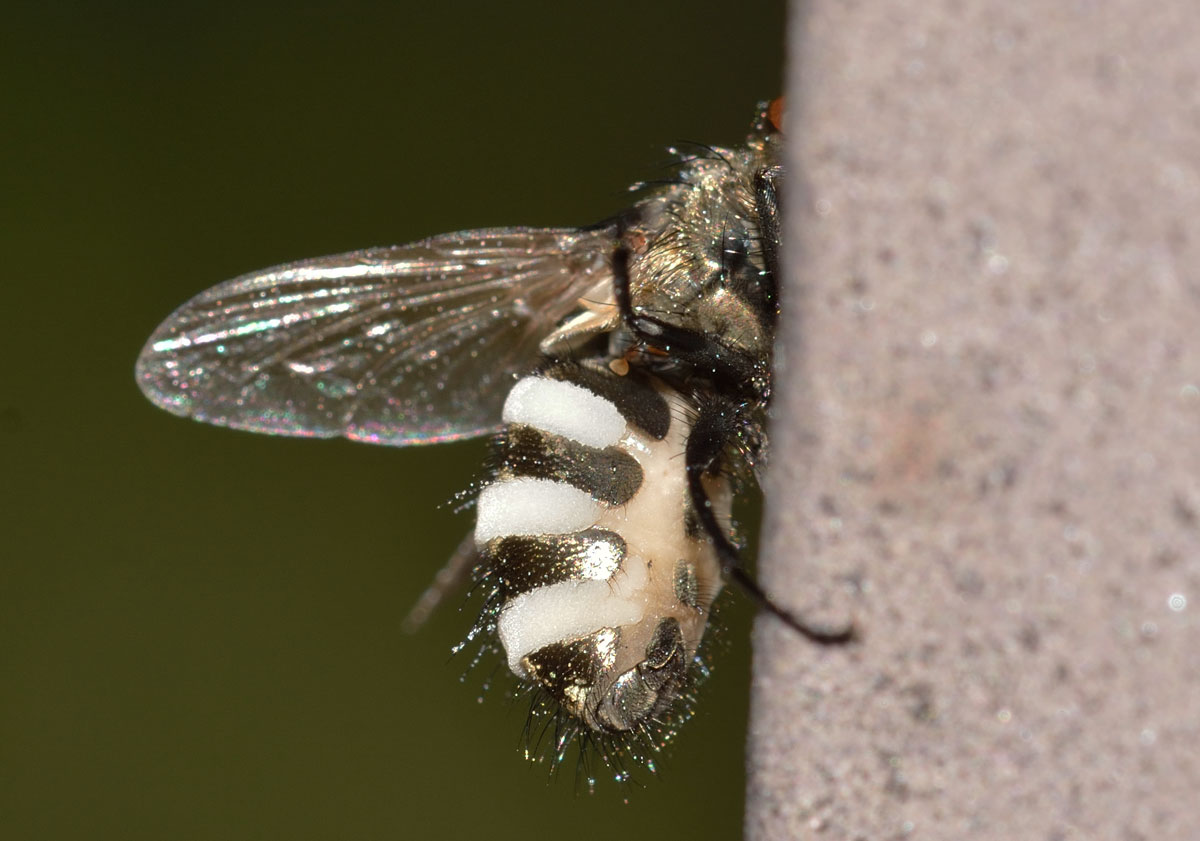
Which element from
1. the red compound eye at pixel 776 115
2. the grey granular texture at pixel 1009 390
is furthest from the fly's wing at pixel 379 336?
the grey granular texture at pixel 1009 390

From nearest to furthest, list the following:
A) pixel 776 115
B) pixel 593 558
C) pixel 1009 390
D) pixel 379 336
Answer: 1. pixel 1009 390
2. pixel 593 558
3. pixel 776 115
4. pixel 379 336

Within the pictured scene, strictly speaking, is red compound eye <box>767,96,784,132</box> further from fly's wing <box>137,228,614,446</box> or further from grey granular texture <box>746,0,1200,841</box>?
grey granular texture <box>746,0,1200,841</box>

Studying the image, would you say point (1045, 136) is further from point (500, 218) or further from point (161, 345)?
point (500, 218)

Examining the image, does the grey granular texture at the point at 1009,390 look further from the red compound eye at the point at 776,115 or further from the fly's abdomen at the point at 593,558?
the red compound eye at the point at 776,115

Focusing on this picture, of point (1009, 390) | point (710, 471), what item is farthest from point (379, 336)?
point (1009, 390)

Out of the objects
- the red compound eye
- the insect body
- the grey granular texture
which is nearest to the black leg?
the insect body

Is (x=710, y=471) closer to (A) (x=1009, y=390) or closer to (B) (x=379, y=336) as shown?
(B) (x=379, y=336)
